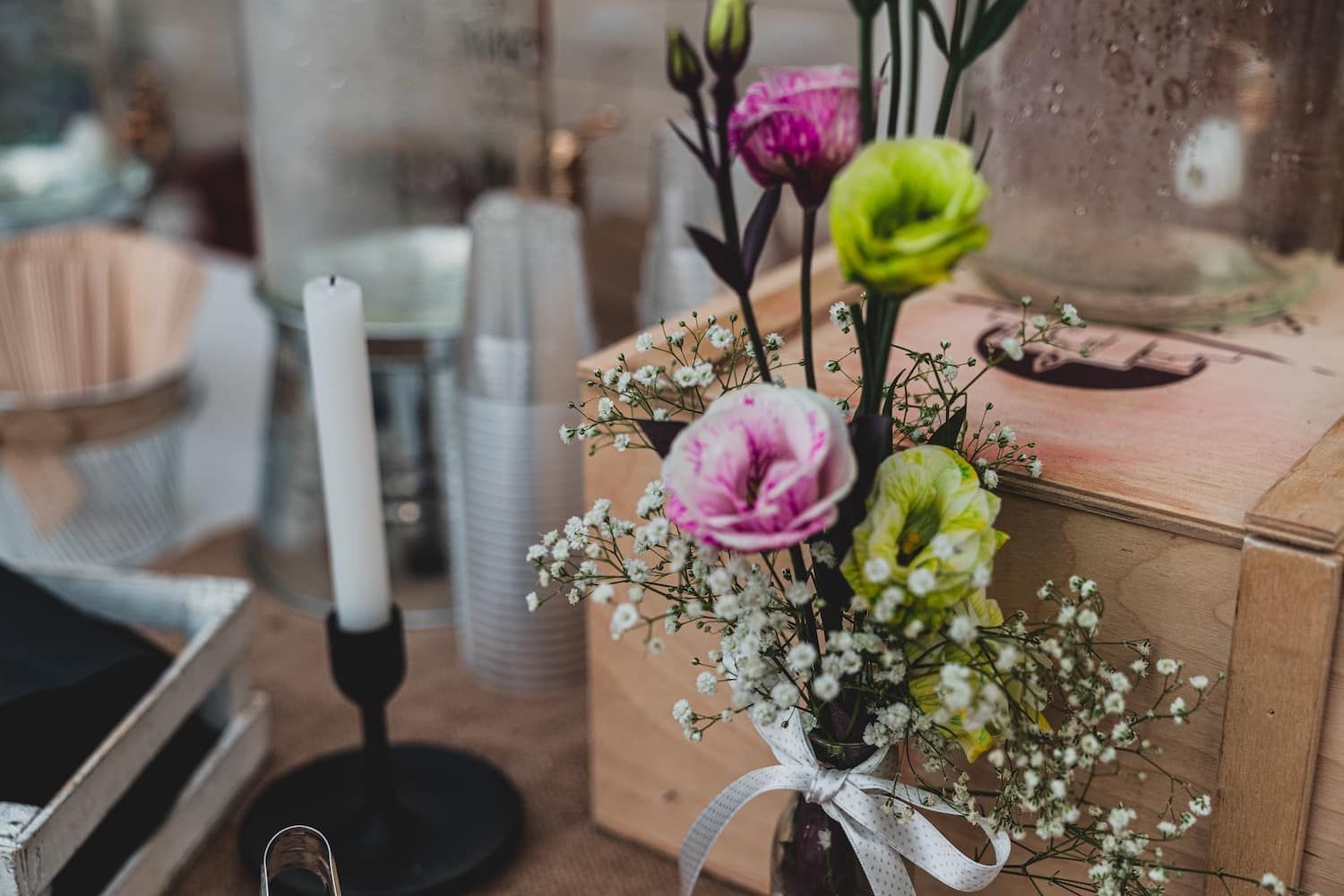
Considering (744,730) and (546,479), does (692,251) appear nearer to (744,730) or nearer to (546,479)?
(546,479)

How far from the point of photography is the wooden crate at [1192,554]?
0.43m

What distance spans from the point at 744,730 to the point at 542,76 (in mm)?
476

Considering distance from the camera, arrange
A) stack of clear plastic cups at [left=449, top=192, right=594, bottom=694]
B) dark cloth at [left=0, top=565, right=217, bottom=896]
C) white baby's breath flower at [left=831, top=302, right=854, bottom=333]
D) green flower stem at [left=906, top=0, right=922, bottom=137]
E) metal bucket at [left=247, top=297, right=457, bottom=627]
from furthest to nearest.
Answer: metal bucket at [left=247, top=297, right=457, bottom=627], stack of clear plastic cups at [left=449, top=192, right=594, bottom=694], dark cloth at [left=0, top=565, right=217, bottom=896], white baby's breath flower at [left=831, top=302, right=854, bottom=333], green flower stem at [left=906, top=0, right=922, bottom=137]

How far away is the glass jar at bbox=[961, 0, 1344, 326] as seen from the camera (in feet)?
1.89

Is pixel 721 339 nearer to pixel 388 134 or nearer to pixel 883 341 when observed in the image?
pixel 883 341

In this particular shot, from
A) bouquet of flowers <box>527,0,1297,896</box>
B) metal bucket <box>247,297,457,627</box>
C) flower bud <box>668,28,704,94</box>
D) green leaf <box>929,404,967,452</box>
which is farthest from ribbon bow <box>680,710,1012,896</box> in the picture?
metal bucket <box>247,297,457,627</box>

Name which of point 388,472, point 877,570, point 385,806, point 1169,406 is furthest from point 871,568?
point 388,472

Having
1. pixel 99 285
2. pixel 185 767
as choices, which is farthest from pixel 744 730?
pixel 99 285

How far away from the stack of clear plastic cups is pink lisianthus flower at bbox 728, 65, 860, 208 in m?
0.31

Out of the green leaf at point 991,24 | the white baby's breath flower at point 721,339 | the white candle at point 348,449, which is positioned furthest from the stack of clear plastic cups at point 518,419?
the green leaf at point 991,24

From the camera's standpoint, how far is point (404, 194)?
0.88m

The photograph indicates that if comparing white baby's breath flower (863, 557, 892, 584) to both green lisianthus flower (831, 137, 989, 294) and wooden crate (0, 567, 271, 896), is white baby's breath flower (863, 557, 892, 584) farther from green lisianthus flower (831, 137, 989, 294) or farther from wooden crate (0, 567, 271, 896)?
wooden crate (0, 567, 271, 896)

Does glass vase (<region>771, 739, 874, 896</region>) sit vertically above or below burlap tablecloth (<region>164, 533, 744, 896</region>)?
above

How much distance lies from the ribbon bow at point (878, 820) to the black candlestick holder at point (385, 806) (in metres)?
0.19
